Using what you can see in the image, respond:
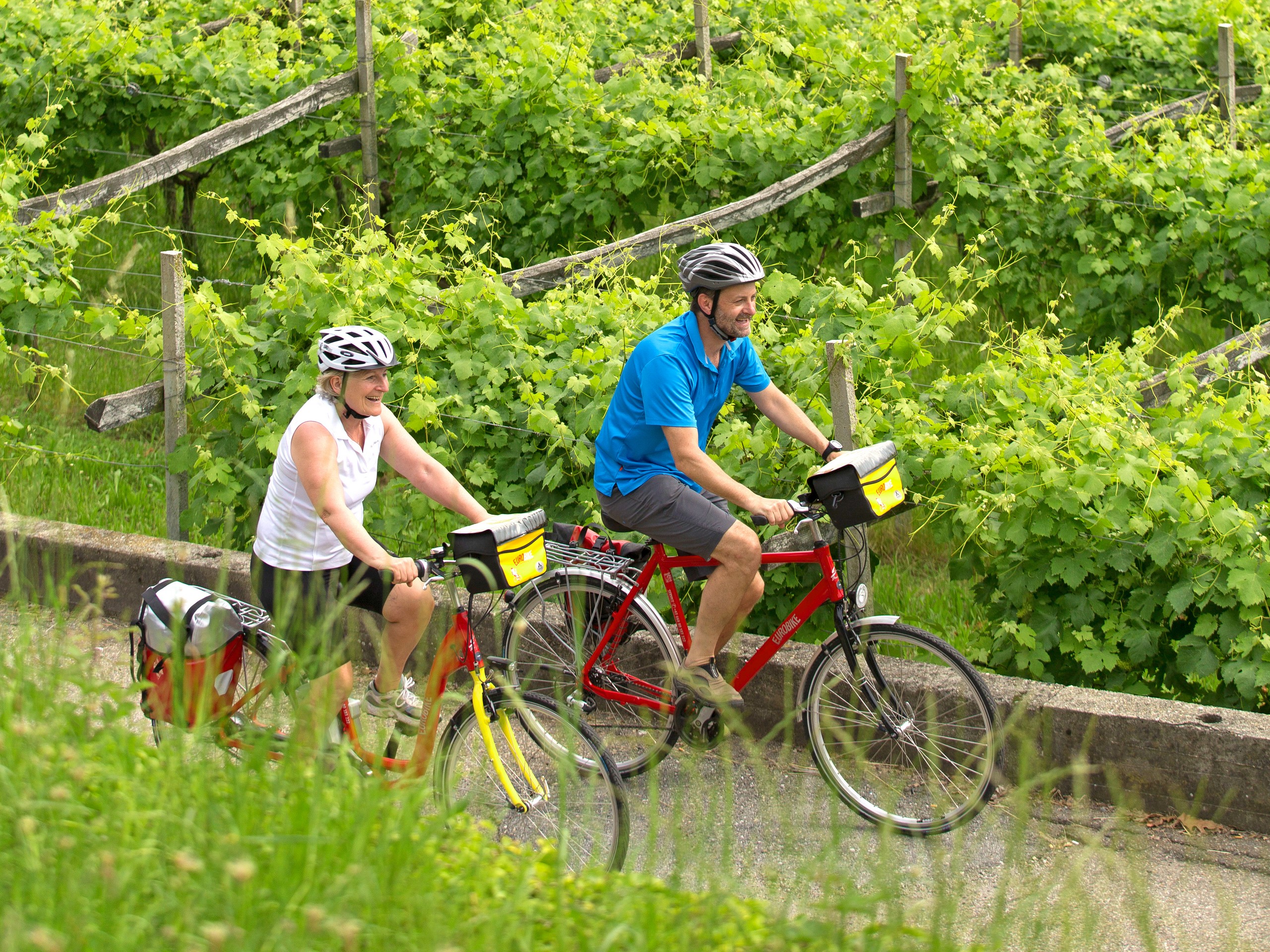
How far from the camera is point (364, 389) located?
A: 427cm

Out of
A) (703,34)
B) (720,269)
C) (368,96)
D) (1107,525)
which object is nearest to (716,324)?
(720,269)

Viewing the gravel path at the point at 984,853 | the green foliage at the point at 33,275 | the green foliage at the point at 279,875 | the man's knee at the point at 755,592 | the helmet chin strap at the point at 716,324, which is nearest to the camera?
the green foliage at the point at 279,875

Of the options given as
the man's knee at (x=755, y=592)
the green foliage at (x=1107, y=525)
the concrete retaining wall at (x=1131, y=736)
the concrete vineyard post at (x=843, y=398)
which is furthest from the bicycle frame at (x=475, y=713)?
the green foliage at (x=1107, y=525)

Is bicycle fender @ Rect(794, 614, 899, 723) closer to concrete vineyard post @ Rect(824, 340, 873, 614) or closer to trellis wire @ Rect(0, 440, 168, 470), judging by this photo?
concrete vineyard post @ Rect(824, 340, 873, 614)

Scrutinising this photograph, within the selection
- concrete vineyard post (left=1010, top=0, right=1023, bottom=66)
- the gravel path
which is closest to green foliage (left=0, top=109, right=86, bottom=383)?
the gravel path

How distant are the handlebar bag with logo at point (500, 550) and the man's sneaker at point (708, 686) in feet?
2.19

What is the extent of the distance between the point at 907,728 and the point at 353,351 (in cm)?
216

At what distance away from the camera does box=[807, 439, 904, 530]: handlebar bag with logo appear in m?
4.48

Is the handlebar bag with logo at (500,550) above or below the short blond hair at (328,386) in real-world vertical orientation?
below

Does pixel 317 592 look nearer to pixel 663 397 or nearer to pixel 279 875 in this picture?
pixel 663 397

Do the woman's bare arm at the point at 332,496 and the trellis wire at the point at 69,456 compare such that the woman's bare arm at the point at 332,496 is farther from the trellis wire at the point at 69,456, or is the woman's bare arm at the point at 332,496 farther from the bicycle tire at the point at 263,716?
the trellis wire at the point at 69,456

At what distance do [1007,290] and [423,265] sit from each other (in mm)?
4061

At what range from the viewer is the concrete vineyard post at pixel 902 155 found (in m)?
8.26

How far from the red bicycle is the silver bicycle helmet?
2.38ft
